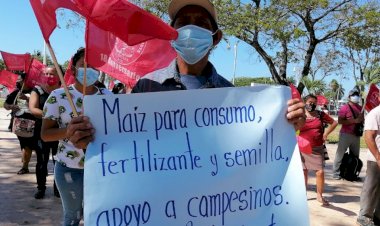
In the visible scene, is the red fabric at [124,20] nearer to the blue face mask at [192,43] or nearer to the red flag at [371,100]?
the blue face mask at [192,43]

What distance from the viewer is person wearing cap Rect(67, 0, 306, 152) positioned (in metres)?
2.13

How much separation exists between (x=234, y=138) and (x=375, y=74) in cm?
2598

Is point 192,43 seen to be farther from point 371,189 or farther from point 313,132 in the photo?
point 313,132

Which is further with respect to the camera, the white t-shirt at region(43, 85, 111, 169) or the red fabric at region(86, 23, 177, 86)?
the red fabric at region(86, 23, 177, 86)

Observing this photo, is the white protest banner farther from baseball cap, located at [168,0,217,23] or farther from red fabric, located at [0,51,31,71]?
red fabric, located at [0,51,31,71]

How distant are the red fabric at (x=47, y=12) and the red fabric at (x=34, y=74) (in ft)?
17.5

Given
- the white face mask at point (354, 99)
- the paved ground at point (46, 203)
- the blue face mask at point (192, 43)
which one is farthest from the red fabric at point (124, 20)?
the white face mask at point (354, 99)

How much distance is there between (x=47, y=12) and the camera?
1.96 m

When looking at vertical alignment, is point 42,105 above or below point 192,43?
below

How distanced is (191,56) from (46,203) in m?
4.02

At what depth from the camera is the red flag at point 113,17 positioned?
1821mm

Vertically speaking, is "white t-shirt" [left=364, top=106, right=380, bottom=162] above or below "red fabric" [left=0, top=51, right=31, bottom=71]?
below

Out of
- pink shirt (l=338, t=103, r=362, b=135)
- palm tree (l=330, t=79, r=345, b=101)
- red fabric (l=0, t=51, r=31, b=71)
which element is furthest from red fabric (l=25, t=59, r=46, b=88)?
palm tree (l=330, t=79, r=345, b=101)

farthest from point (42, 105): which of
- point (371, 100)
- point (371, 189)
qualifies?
point (371, 100)
